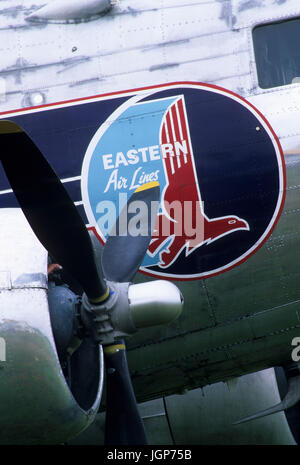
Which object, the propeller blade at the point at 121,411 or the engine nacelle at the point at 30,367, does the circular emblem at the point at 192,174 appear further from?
the engine nacelle at the point at 30,367

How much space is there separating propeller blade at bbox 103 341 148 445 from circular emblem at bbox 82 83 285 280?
123 centimetres

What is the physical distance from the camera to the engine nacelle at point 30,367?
6.82 meters

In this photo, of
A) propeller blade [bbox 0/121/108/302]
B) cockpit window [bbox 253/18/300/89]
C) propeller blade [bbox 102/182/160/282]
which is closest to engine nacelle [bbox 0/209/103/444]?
propeller blade [bbox 0/121/108/302]

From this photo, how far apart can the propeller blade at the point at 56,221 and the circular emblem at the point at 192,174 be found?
952 mm

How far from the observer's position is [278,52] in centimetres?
868

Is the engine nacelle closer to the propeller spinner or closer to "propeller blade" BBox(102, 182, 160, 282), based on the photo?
the propeller spinner

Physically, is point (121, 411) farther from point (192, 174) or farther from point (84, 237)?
point (192, 174)

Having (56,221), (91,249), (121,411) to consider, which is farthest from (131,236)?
(121,411)

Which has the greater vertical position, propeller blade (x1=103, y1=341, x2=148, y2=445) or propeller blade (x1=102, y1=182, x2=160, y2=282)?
propeller blade (x1=102, y1=182, x2=160, y2=282)

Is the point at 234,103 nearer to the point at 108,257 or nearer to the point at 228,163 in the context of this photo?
the point at 228,163

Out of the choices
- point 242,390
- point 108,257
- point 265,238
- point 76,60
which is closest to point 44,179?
point 108,257

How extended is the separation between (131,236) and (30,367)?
1814 millimetres

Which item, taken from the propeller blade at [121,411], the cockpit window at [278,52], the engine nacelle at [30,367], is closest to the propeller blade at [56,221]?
the engine nacelle at [30,367]

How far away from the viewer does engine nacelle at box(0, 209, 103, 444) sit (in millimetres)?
6824
